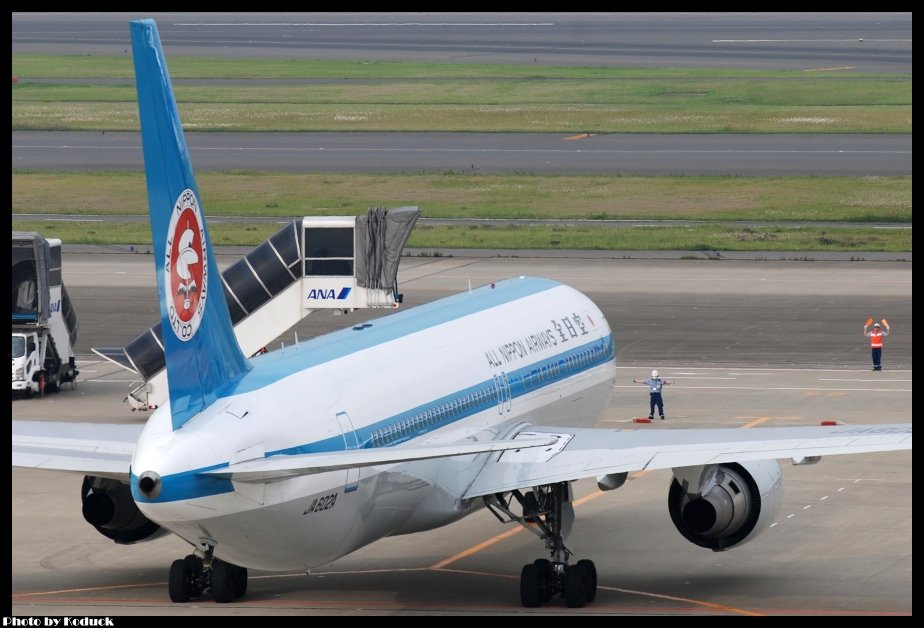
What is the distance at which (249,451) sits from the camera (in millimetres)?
28328

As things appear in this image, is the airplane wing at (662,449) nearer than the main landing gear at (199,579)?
Yes

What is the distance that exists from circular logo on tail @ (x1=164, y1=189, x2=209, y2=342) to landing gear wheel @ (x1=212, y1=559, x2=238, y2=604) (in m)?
6.52

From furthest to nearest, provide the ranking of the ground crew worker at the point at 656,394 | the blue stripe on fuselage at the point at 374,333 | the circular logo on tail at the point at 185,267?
1. the ground crew worker at the point at 656,394
2. the blue stripe on fuselage at the point at 374,333
3. the circular logo on tail at the point at 185,267

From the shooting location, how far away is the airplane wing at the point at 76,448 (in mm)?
31688

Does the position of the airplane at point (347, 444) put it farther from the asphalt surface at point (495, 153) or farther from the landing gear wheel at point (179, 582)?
the asphalt surface at point (495, 153)

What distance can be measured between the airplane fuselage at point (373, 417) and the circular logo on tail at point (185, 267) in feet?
5.37

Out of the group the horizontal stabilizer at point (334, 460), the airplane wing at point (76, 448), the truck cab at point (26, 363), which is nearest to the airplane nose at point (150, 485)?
the horizontal stabilizer at point (334, 460)

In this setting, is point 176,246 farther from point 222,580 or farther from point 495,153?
point 495,153

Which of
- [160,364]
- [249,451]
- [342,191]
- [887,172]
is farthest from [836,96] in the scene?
[249,451]

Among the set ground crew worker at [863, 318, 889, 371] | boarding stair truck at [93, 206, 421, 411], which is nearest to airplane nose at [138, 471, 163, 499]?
boarding stair truck at [93, 206, 421, 411]

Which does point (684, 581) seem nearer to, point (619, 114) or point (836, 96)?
point (619, 114)

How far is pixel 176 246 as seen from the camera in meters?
28.0

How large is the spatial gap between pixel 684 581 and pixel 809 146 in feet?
295

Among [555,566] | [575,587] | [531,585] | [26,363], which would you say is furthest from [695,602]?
[26,363]
